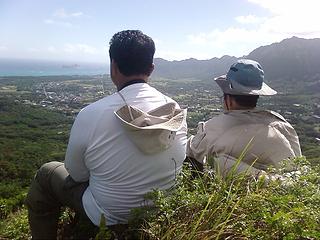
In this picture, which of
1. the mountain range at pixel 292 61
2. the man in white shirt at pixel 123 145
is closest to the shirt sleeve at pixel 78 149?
the man in white shirt at pixel 123 145

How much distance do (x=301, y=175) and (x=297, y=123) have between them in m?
53.6

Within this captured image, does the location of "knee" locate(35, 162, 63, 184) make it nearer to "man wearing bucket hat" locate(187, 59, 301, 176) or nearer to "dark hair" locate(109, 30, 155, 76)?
"dark hair" locate(109, 30, 155, 76)

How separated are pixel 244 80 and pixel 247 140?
409 millimetres

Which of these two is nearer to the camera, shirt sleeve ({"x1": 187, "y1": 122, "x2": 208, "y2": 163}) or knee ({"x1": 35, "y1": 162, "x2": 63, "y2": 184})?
knee ({"x1": 35, "y1": 162, "x2": 63, "y2": 184})

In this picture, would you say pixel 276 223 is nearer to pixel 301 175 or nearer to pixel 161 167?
pixel 301 175

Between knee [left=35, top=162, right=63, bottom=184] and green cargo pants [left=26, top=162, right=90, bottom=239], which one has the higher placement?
knee [left=35, top=162, right=63, bottom=184]

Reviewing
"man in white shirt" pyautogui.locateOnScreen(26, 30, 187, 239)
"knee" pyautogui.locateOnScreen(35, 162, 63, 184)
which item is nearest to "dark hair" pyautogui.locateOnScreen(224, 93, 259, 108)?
"man in white shirt" pyautogui.locateOnScreen(26, 30, 187, 239)

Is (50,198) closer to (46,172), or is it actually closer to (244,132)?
(46,172)

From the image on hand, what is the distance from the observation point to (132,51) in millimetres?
2152

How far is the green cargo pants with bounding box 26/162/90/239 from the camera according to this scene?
227cm

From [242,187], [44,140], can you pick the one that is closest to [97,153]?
[242,187]

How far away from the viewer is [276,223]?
1602mm

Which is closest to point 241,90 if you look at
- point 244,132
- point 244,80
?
point 244,80

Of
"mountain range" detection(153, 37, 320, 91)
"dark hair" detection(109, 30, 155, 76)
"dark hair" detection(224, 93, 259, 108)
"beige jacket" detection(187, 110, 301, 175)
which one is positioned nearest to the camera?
"dark hair" detection(109, 30, 155, 76)
